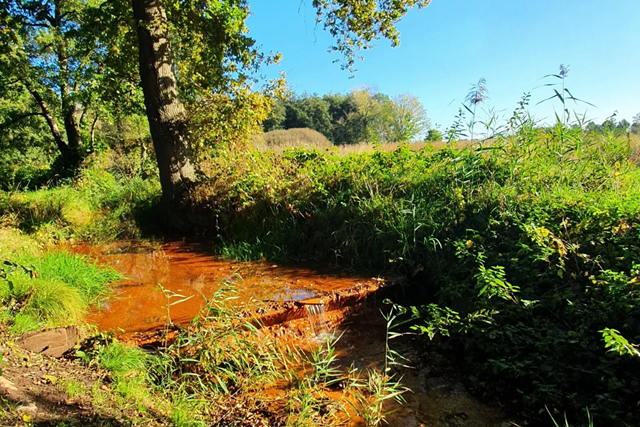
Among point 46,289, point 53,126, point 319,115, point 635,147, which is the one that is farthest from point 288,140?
point 319,115

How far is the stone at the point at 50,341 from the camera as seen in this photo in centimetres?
260

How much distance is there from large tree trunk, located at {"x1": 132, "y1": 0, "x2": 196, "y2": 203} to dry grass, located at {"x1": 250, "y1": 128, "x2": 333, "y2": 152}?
6.66 feet

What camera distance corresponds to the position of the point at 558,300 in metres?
2.97

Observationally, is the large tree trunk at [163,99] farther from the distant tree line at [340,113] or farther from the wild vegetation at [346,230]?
the distant tree line at [340,113]

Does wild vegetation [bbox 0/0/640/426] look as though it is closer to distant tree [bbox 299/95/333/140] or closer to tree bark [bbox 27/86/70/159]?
tree bark [bbox 27/86/70/159]

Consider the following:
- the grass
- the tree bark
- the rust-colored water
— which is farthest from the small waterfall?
the tree bark

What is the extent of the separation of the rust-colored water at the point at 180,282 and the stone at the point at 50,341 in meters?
0.54

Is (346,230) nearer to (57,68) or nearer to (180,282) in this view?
(180,282)

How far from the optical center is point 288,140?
12.7m

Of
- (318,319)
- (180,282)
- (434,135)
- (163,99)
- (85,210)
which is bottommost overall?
(318,319)

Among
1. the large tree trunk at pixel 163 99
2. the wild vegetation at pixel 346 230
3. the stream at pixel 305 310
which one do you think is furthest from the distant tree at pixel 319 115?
the stream at pixel 305 310

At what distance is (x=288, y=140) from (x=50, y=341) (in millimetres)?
10761

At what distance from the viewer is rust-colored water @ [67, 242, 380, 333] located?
12.2ft

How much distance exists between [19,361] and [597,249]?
4803 millimetres
